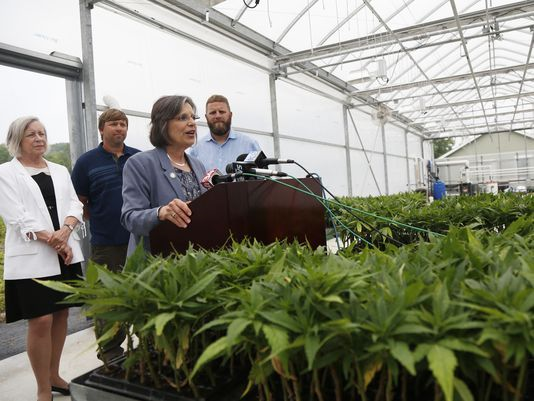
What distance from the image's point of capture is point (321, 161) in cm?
1173

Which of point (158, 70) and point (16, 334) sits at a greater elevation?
point (158, 70)

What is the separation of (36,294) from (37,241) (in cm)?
29

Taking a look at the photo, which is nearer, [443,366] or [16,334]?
[443,366]

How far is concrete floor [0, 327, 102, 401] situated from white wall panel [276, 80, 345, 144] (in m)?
6.91

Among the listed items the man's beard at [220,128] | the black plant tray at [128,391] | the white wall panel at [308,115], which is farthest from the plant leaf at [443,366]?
the white wall panel at [308,115]

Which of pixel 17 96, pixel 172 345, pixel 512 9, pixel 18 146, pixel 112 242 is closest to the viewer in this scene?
pixel 172 345

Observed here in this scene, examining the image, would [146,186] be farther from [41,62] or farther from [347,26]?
[347,26]

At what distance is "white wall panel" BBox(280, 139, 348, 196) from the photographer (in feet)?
32.8

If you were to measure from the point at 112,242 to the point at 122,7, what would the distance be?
378 cm

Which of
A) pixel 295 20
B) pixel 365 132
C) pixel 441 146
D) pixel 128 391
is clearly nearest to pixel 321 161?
pixel 295 20

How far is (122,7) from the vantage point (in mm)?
5594

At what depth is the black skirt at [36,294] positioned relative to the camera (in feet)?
7.90

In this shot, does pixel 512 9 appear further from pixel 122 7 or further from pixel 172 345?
pixel 172 345

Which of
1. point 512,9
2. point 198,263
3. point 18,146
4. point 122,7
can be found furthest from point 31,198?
point 512,9
